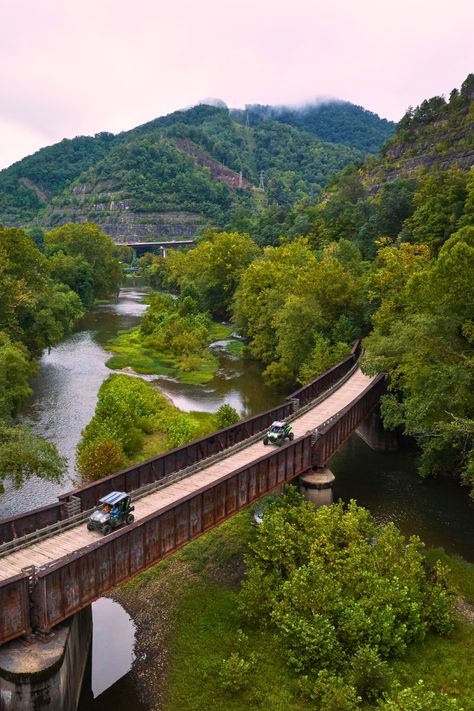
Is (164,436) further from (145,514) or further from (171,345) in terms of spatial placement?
(171,345)

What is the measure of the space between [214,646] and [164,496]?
696cm

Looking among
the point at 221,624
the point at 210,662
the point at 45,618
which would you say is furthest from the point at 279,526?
the point at 45,618

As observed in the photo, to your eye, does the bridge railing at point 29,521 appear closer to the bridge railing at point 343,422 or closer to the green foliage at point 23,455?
the green foliage at point 23,455

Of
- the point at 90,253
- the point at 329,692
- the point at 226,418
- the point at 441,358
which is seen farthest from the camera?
the point at 90,253

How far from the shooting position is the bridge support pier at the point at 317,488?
32344mm

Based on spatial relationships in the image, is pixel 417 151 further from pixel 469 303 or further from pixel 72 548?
pixel 72 548

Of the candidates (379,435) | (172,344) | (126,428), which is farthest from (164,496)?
(172,344)

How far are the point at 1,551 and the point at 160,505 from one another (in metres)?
7.05

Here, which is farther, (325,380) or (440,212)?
(440,212)

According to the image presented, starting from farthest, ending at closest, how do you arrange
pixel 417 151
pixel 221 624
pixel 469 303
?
1. pixel 417 151
2. pixel 469 303
3. pixel 221 624

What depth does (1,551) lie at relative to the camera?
21188 mm

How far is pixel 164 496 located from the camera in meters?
26.7

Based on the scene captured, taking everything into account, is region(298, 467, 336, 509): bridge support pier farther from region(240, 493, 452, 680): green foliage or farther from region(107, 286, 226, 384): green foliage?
region(107, 286, 226, 384): green foliage

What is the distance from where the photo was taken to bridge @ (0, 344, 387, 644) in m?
18.8
